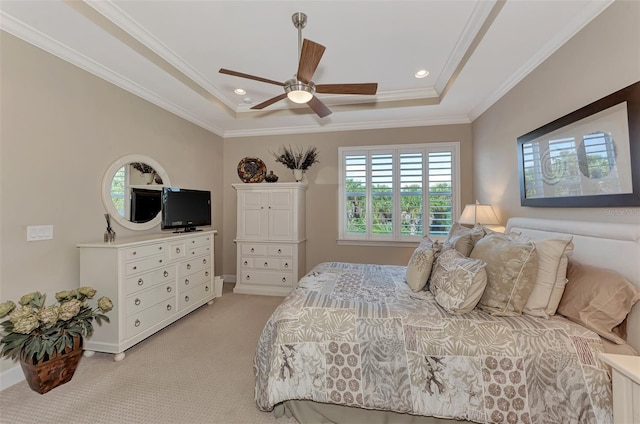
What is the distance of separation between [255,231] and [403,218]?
2.39 m

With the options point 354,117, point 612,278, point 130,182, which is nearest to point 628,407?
point 612,278

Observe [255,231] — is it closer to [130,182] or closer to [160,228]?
[160,228]

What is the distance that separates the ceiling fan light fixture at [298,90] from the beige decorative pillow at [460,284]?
1693 mm

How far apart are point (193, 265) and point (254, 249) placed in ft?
3.32

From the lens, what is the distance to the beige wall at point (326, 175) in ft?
12.9

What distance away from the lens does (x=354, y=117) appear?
387 cm

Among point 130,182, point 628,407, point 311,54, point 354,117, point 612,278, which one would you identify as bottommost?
point 628,407

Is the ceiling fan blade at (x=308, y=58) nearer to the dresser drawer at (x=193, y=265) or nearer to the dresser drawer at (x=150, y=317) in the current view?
the dresser drawer at (x=193, y=265)

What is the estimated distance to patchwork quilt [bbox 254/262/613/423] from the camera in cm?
130

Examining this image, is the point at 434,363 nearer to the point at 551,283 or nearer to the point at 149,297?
the point at 551,283

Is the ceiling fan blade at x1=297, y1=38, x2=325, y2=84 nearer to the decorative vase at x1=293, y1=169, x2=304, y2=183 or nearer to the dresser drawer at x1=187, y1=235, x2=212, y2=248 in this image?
the decorative vase at x1=293, y1=169, x2=304, y2=183

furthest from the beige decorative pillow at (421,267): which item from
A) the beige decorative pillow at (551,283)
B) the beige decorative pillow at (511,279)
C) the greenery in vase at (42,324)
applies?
the greenery in vase at (42,324)

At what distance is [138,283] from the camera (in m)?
2.43

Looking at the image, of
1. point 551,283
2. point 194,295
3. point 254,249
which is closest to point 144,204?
point 194,295
